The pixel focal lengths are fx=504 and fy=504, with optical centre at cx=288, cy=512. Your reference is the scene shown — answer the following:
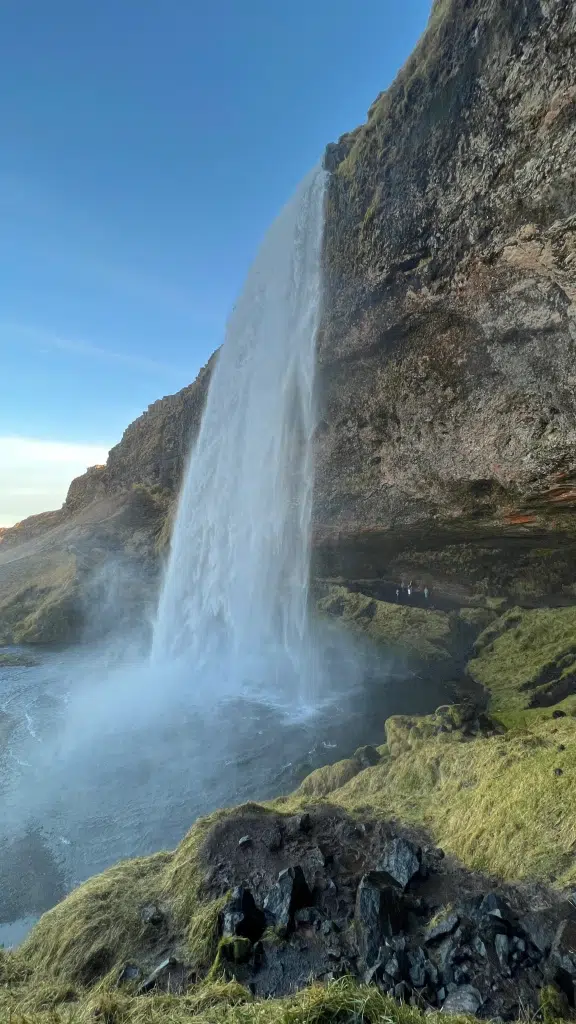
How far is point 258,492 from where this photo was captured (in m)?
21.0

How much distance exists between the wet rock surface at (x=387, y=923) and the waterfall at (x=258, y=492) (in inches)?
528

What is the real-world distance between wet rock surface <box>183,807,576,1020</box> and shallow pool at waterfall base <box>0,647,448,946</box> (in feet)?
12.3

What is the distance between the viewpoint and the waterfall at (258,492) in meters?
19.1

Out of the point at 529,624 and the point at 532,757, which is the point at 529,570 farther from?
the point at 532,757

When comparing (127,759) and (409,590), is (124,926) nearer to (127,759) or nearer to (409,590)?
(127,759)

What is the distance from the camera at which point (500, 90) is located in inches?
417

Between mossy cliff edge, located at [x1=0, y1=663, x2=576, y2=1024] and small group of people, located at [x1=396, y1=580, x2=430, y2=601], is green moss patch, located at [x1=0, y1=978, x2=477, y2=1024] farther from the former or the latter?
small group of people, located at [x1=396, y1=580, x2=430, y2=601]

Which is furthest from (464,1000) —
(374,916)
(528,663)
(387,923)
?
(528,663)

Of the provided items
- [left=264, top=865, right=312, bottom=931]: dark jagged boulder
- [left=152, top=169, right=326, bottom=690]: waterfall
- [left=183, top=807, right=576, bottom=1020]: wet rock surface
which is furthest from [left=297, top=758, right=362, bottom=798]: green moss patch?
[left=152, top=169, right=326, bottom=690]: waterfall

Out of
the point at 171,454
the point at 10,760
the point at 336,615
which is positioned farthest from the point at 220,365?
the point at 10,760

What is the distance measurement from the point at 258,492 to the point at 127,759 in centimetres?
1112

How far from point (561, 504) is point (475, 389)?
384 cm

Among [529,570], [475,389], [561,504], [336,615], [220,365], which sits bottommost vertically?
[336,615]

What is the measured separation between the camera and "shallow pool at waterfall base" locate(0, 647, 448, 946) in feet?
29.6
